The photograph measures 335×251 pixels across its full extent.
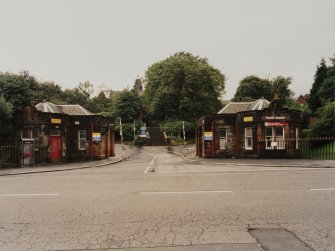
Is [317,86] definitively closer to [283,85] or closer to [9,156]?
[283,85]

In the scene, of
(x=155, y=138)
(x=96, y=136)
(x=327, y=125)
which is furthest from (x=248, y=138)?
(x=155, y=138)

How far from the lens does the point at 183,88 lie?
5638 cm

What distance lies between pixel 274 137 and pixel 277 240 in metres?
22.9

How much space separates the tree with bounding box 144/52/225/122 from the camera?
56.2 metres

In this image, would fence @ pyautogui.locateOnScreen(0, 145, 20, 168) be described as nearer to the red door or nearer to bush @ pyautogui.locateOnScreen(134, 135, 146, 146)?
the red door

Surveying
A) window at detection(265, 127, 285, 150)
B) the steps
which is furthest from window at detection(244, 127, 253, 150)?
the steps

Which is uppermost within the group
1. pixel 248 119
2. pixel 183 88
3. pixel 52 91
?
pixel 52 91

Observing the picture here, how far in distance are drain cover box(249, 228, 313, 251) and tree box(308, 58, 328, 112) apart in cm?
5381

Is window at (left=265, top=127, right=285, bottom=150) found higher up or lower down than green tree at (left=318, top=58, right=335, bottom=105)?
lower down

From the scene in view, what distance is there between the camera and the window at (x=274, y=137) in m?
26.2

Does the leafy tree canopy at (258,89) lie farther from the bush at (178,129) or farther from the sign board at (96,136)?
the sign board at (96,136)

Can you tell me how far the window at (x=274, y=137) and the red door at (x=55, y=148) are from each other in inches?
743

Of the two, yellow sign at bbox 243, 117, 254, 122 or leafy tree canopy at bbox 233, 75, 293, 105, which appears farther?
leafy tree canopy at bbox 233, 75, 293, 105

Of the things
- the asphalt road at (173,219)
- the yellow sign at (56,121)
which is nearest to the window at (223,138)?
the yellow sign at (56,121)
